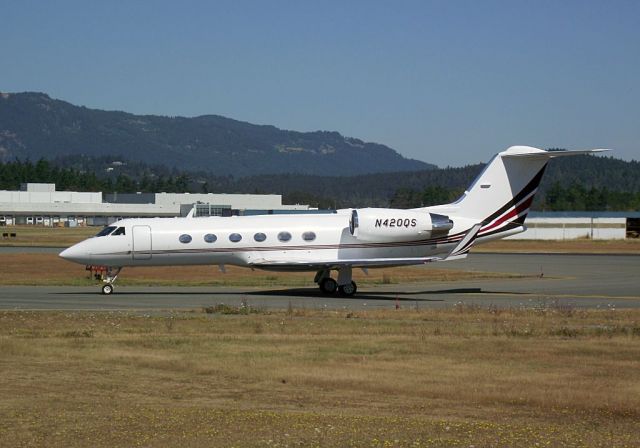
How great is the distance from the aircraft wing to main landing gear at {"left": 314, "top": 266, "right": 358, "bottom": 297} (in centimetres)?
54

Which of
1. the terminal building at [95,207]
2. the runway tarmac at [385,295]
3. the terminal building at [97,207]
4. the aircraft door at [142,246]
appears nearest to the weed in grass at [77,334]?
the runway tarmac at [385,295]

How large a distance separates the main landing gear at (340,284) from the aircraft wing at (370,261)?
54 cm

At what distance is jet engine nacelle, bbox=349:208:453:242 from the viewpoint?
33375 mm

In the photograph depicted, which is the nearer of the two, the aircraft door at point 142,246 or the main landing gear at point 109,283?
the aircraft door at point 142,246

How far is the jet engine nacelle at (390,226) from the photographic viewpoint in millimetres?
33375

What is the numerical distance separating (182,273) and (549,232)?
54.2 m

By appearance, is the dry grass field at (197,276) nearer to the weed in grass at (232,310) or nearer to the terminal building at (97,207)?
Answer: the weed in grass at (232,310)

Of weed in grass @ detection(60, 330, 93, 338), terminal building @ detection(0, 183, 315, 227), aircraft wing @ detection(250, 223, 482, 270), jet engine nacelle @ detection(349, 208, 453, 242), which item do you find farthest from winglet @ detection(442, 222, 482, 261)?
terminal building @ detection(0, 183, 315, 227)

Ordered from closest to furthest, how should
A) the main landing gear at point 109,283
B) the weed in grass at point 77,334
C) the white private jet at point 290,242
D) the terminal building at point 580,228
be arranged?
the weed in grass at point 77,334 < the white private jet at point 290,242 < the main landing gear at point 109,283 < the terminal building at point 580,228

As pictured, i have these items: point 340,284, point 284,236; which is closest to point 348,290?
point 340,284

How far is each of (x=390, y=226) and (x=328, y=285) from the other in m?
3.15

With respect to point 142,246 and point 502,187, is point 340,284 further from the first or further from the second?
point 142,246

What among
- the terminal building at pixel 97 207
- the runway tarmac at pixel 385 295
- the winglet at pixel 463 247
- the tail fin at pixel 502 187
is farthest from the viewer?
the terminal building at pixel 97 207

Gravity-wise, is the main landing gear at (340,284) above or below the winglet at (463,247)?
below
